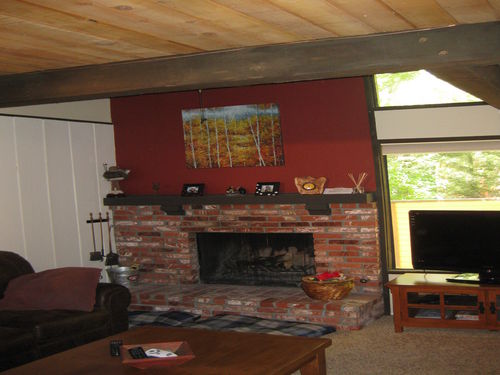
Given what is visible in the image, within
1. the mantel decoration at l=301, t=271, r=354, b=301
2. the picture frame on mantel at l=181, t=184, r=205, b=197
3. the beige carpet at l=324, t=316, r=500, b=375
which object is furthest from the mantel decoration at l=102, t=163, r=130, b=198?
the beige carpet at l=324, t=316, r=500, b=375

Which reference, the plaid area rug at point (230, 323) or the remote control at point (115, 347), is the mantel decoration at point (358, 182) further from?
the remote control at point (115, 347)

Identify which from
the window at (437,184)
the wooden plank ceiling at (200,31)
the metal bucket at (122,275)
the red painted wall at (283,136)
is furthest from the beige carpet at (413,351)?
the metal bucket at (122,275)

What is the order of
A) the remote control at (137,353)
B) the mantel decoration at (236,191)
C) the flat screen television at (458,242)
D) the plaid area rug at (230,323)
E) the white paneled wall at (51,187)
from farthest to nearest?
the mantel decoration at (236,191) → the white paneled wall at (51,187) → the plaid area rug at (230,323) → the flat screen television at (458,242) → the remote control at (137,353)

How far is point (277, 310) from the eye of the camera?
22.4ft

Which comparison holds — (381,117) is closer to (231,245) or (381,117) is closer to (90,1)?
(231,245)

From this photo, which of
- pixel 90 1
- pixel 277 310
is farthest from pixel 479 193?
pixel 90 1

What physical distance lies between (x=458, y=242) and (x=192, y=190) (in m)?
2.89

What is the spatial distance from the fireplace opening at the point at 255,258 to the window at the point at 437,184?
3.06ft

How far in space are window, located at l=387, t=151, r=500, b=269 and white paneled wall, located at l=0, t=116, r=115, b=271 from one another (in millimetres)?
3192

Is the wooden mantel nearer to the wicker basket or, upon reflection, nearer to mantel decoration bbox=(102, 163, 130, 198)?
mantel decoration bbox=(102, 163, 130, 198)

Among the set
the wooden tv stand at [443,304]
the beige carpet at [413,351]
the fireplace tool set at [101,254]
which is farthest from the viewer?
the fireplace tool set at [101,254]

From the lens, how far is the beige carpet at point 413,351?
5234 millimetres

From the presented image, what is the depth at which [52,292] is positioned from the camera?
18.9 ft

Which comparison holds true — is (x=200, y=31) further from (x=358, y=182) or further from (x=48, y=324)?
(x=358, y=182)
